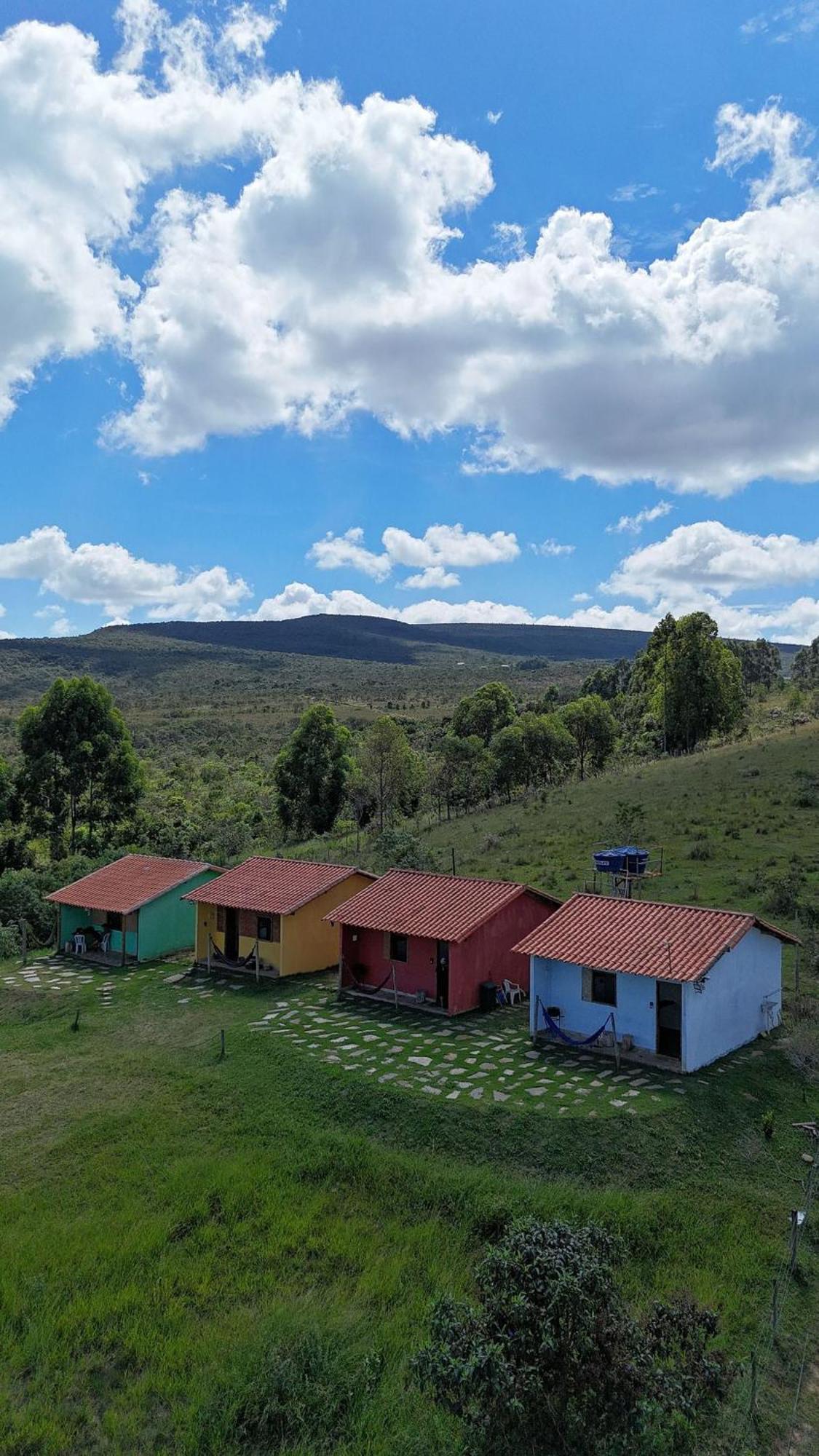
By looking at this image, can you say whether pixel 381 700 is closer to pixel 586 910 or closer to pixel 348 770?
pixel 348 770

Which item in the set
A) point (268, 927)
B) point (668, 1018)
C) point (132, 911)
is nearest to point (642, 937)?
point (668, 1018)

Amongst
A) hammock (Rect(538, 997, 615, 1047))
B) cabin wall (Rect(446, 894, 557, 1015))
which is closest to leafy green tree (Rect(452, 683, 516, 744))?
cabin wall (Rect(446, 894, 557, 1015))

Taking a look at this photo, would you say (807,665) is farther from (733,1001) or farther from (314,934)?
(733,1001)

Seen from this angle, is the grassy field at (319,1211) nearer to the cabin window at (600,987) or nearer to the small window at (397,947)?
the cabin window at (600,987)

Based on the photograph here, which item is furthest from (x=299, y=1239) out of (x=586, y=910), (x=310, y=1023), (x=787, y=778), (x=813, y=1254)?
(x=787, y=778)

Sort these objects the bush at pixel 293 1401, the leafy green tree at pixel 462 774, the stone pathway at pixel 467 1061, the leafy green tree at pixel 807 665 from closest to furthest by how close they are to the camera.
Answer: the bush at pixel 293 1401, the stone pathway at pixel 467 1061, the leafy green tree at pixel 462 774, the leafy green tree at pixel 807 665

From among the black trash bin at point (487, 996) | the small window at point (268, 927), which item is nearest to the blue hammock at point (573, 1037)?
the black trash bin at point (487, 996)
